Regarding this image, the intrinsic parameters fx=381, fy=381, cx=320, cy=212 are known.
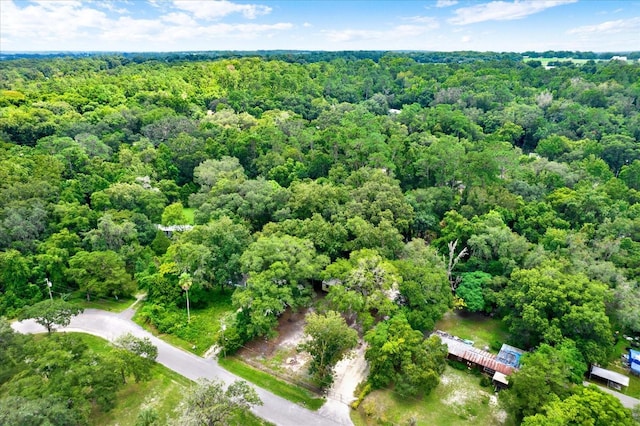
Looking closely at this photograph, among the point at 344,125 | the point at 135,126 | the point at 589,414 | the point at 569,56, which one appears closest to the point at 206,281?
the point at 589,414

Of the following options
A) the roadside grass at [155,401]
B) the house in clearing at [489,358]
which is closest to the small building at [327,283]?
the house in clearing at [489,358]

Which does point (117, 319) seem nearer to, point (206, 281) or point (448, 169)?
point (206, 281)

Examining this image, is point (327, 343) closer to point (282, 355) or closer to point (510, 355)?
point (282, 355)

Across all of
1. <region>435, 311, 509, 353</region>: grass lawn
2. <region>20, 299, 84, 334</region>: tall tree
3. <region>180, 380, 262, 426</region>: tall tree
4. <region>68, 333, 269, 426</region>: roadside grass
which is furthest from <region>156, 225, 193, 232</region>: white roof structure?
<region>435, 311, 509, 353</region>: grass lawn

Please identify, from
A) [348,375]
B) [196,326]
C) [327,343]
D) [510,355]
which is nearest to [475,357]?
[510,355]

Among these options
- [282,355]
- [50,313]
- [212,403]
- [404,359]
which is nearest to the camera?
[212,403]

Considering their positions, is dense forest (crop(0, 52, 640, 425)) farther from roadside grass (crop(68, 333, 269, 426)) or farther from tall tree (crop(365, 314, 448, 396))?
roadside grass (crop(68, 333, 269, 426))

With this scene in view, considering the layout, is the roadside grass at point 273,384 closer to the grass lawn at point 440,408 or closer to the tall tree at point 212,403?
the grass lawn at point 440,408

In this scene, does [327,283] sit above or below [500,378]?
above
